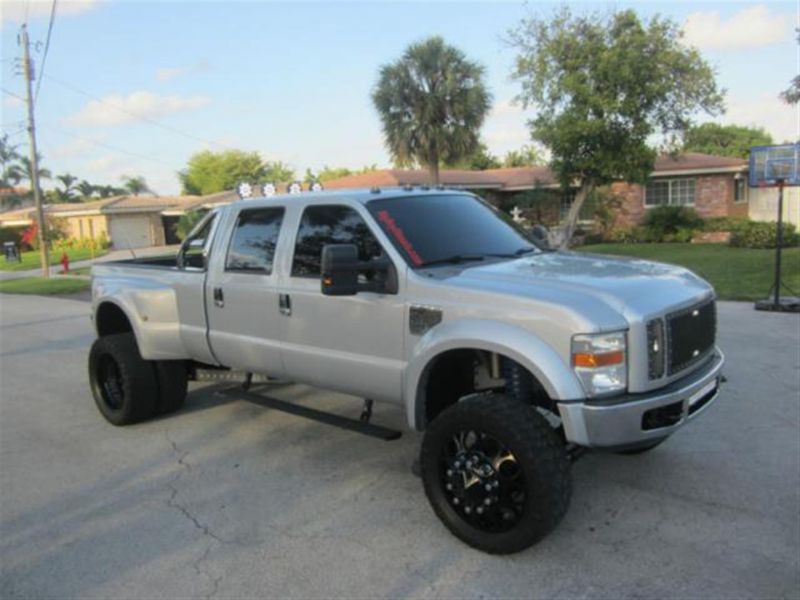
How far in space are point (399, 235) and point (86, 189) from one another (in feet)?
237

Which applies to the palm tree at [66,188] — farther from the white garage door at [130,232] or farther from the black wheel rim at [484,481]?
the black wheel rim at [484,481]

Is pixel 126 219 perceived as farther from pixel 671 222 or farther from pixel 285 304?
pixel 285 304

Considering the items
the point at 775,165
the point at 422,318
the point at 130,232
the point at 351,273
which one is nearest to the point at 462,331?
the point at 422,318

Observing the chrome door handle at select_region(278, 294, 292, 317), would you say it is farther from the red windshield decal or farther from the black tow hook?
the black tow hook

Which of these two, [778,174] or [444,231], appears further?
[778,174]

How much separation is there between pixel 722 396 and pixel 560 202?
25.7 m

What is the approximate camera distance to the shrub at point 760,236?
22781mm

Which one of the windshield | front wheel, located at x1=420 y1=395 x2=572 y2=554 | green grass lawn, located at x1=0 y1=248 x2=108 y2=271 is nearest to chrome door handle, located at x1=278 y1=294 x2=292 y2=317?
the windshield

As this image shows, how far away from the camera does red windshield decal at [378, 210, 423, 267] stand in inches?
172

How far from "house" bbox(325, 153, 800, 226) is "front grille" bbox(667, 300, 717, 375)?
22.9 meters

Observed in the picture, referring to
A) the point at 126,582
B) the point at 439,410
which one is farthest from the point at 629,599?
the point at 126,582

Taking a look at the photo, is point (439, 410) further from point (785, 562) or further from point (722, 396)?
point (722, 396)

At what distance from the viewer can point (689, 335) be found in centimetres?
393

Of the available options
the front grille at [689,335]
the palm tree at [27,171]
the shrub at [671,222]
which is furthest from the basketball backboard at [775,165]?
the palm tree at [27,171]
